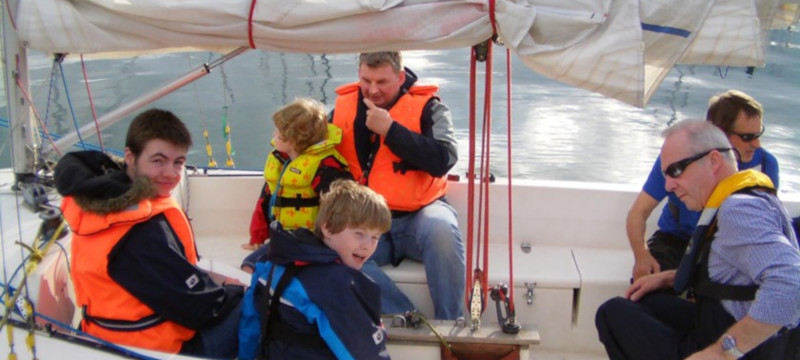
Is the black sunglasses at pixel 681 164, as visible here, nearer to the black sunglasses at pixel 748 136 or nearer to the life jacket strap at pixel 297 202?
the black sunglasses at pixel 748 136

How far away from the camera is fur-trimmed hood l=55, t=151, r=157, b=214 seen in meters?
1.83

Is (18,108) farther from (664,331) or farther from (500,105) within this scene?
A: (500,105)

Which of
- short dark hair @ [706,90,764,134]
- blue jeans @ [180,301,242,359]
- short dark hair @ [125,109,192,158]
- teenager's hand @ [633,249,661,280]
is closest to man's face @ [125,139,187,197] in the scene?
short dark hair @ [125,109,192,158]

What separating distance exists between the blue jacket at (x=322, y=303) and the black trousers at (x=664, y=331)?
75cm

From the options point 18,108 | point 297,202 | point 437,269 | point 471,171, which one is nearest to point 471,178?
point 471,171

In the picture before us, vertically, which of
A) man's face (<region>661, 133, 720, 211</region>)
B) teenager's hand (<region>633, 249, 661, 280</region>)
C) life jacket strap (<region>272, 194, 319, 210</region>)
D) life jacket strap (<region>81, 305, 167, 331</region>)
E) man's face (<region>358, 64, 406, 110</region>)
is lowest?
teenager's hand (<region>633, 249, 661, 280</region>)

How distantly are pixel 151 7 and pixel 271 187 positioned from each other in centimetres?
110

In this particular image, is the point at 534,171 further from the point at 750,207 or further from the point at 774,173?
the point at 750,207

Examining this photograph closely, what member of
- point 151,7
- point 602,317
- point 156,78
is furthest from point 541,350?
point 156,78

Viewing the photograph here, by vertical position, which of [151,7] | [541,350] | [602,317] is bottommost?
[541,350]

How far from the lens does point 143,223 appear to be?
1868 mm

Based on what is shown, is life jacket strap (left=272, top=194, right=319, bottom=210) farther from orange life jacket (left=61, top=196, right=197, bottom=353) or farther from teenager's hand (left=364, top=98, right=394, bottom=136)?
orange life jacket (left=61, top=196, right=197, bottom=353)

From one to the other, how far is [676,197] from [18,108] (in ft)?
7.83

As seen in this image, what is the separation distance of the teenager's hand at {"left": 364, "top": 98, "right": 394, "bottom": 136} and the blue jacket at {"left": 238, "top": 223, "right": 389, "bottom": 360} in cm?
81
